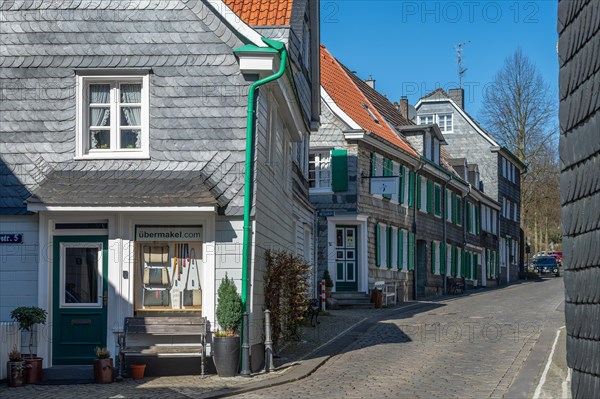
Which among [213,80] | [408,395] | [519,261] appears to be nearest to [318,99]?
[213,80]

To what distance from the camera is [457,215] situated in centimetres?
4525

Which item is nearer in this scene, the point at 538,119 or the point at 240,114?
the point at 240,114

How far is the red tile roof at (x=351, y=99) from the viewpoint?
109ft

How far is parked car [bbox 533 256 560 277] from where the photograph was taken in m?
63.5

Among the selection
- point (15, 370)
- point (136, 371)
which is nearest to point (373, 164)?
point (136, 371)

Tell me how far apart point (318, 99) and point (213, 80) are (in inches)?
435

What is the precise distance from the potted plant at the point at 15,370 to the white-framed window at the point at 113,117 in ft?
10.8

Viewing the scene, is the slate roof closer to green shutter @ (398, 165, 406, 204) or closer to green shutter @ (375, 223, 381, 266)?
green shutter @ (375, 223, 381, 266)

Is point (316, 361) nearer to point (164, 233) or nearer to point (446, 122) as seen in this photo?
point (164, 233)

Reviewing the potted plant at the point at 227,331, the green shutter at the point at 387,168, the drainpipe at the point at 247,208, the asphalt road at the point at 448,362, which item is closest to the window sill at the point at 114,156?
the drainpipe at the point at 247,208

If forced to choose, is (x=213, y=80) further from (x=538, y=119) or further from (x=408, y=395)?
(x=538, y=119)

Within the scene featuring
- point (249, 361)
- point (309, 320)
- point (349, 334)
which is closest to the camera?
point (249, 361)

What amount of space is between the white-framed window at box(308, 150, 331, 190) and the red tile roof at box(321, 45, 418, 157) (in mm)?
1616

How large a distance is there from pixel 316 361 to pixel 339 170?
1634 centimetres
